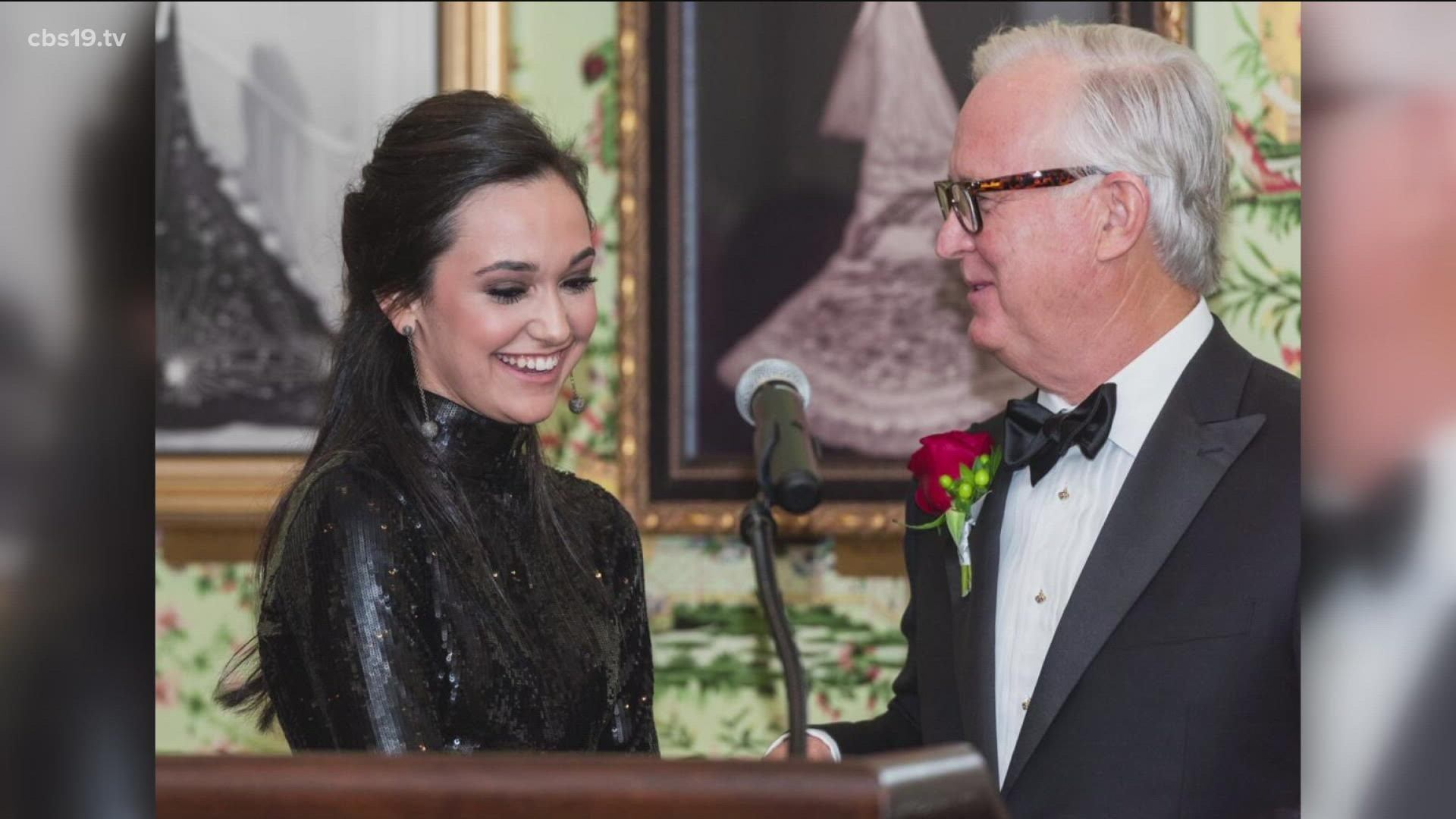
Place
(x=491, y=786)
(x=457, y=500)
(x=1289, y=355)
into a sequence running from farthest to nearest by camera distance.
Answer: (x=1289, y=355) < (x=457, y=500) < (x=491, y=786)

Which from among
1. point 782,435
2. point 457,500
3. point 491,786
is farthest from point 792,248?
point 491,786

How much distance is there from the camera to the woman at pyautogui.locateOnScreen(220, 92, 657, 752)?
6.06ft

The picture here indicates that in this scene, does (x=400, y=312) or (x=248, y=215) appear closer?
(x=400, y=312)

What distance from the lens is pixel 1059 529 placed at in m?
2.17

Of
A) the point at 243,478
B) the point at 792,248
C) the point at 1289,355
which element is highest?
the point at 792,248

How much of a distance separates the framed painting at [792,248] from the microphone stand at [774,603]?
5.20 ft

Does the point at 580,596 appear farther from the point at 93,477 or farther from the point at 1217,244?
the point at 93,477

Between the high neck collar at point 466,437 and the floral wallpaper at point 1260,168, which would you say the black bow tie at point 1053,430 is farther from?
the floral wallpaper at point 1260,168

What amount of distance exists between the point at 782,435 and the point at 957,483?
70cm

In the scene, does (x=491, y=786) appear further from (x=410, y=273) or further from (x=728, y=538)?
(x=728, y=538)

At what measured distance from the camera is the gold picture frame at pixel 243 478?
324cm

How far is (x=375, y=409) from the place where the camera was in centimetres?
210

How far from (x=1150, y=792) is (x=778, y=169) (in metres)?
1.67

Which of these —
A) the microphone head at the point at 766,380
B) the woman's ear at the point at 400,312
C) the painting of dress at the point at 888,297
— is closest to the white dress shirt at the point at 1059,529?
the microphone head at the point at 766,380
